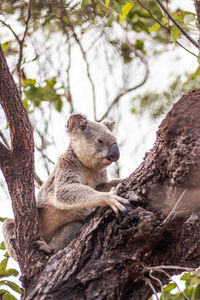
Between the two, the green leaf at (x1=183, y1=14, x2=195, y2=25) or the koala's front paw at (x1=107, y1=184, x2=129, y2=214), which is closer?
the koala's front paw at (x1=107, y1=184, x2=129, y2=214)

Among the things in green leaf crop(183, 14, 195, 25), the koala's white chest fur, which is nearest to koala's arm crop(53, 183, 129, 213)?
the koala's white chest fur

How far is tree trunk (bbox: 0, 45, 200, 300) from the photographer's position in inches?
93.0

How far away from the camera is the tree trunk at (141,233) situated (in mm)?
2361

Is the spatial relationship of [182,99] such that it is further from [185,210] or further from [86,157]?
[86,157]

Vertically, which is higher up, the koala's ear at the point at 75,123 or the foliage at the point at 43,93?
the foliage at the point at 43,93

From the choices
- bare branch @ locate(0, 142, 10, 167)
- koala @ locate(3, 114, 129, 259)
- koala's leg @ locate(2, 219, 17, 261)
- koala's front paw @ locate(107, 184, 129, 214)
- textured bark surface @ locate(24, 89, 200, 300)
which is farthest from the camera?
koala's leg @ locate(2, 219, 17, 261)

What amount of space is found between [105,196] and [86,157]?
1.24 metres

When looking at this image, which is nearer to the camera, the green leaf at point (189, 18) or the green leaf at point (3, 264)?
the green leaf at point (189, 18)

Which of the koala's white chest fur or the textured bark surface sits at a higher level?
the koala's white chest fur

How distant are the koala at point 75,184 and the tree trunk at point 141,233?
20.1 inches

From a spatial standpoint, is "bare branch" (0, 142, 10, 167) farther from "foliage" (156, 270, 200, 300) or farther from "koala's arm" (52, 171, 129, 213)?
"foliage" (156, 270, 200, 300)

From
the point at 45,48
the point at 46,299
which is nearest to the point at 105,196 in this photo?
the point at 46,299

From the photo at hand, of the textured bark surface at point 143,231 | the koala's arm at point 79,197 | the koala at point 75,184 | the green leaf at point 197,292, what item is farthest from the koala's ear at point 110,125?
the green leaf at point 197,292

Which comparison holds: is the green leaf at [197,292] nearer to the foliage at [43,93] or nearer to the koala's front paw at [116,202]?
the koala's front paw at [116,202]
